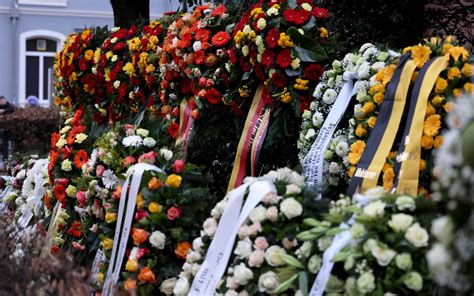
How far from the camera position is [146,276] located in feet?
11.9

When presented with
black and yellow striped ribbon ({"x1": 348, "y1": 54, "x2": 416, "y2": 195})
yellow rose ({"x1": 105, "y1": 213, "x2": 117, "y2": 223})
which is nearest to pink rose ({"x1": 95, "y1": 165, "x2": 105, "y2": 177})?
yellow rose ({"x1": 105, "y1": 213, "x2": 117, "y2": 223})

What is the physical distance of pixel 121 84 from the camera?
21.1 ft

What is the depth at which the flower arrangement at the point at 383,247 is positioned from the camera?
256 centimetres

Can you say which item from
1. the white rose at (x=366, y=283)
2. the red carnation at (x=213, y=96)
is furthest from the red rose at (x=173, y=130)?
the white rose at (x=366, y=283)

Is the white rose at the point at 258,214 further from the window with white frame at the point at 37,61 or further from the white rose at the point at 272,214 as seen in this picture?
the window with white frame at the point at 37,61

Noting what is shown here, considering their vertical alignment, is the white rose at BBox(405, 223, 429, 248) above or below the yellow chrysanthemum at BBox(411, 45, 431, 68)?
below

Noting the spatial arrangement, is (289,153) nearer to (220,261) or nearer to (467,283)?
(220,261)

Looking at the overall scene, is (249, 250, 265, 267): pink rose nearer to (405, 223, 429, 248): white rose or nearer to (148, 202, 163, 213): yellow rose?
(405, 223, 429, 248): white rose

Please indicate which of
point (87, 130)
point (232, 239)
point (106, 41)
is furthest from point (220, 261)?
point (106, 41)

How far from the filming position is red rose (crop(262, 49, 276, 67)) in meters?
4.46

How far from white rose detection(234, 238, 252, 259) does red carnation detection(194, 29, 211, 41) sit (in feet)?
6.94

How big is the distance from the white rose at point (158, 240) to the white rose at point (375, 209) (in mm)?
1241

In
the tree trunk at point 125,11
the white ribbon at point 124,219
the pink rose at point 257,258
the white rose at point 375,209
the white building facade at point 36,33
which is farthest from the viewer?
the white building facade at point 36,33

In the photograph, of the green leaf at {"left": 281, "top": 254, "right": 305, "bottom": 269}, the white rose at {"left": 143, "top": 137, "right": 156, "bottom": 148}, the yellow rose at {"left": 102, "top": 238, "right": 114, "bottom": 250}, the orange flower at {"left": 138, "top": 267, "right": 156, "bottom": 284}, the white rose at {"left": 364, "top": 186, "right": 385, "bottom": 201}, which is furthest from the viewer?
the white rose at {"left": 143, "top": 137, "right": 156, "bottom": 148}
